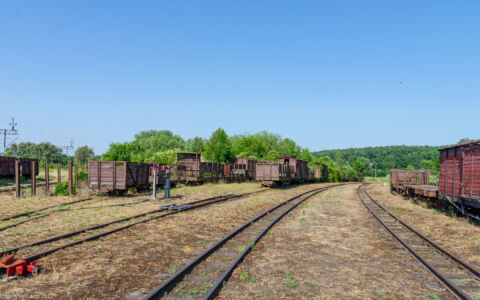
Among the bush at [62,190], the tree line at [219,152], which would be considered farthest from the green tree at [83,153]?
the bush at [62,190]

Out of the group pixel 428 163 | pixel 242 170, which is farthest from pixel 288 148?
pixel 242 170

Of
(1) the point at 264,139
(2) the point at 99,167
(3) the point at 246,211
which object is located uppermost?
(1) the point at 264,139

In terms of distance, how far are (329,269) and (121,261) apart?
170 inches

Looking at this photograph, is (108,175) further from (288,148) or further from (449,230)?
(288,148)

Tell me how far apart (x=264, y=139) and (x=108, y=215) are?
84.9 meters

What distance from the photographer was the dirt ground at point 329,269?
528 centimetres

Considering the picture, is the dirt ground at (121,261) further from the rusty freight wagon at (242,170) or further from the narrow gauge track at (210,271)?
the rusty freight wagon at (242,170)

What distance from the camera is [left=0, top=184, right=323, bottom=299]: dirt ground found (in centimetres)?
514

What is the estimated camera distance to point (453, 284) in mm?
5387

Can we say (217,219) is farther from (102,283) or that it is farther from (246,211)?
(102,283)

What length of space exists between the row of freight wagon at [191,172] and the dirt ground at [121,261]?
8651 mm

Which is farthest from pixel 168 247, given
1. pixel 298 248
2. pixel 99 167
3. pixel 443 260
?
pixel 99 167

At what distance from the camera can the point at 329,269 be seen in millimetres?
6496

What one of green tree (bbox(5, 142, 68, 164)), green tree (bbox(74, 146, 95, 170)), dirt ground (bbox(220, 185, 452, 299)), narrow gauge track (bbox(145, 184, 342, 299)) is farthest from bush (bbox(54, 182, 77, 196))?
green tree (bbox(5, 142, 68, 164))
